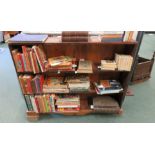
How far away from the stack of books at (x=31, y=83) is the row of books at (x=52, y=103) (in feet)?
0.33

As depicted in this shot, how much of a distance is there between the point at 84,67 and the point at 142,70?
1.66m

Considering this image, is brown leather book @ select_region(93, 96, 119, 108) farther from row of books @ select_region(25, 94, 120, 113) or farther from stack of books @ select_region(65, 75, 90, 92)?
stack of books @ select_region(65, 75, 90, 92)

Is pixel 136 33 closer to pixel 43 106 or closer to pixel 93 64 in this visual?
pixel 93 64

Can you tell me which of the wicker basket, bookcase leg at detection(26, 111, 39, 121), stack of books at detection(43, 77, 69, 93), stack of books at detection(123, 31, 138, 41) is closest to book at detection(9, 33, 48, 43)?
stack of books at detection(43, 77, 69, 93)

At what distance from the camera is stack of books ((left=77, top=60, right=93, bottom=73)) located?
1.72 meters

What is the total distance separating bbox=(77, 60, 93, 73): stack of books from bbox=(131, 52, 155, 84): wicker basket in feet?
4.53

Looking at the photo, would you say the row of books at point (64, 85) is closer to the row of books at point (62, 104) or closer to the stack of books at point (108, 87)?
the stack of books at point (108, 87)

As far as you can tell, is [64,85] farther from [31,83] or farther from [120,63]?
[120,63]

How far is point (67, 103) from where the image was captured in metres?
2.01

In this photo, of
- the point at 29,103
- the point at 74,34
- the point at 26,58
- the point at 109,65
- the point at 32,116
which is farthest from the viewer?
the point at 32,116

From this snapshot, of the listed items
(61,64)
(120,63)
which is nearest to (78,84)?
(61,64)

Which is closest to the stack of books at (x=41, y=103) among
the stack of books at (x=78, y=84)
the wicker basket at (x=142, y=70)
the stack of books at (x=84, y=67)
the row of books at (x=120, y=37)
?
the stack of books at (x=78, y=84)

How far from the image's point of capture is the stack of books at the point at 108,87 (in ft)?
6.27

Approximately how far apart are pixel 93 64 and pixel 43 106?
919 millimetres
